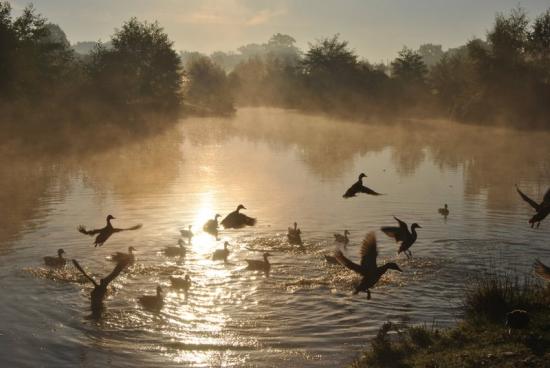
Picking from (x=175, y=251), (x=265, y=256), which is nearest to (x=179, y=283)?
(x=265, y=256)

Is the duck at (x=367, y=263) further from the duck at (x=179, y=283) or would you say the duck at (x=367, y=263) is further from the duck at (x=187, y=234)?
the duck at (x=187, y=234)

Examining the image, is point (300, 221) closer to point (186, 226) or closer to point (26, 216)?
point (186, 226)

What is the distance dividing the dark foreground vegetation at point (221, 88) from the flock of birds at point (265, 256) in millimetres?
43990

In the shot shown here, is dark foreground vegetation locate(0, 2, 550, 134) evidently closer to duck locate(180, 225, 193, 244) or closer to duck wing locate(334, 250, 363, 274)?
duck locate(180, 225, 193, 244)

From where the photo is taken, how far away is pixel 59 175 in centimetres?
4094

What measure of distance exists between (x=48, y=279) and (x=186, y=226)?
27.2ft

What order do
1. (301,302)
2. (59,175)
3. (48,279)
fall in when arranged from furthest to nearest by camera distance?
(59,175), (48,279), (301,302)

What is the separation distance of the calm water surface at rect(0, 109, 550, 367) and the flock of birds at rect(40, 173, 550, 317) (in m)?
0.35

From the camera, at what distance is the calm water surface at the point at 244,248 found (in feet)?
45.4

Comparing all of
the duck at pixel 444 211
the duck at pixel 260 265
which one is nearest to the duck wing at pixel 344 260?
the duck at pixel 260 265

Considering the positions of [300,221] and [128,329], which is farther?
[300,221]

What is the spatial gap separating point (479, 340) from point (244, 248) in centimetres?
1225

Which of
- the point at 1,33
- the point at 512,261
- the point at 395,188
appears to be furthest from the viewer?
the point at 1,33

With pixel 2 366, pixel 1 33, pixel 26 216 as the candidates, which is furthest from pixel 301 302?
pixel 1 33
